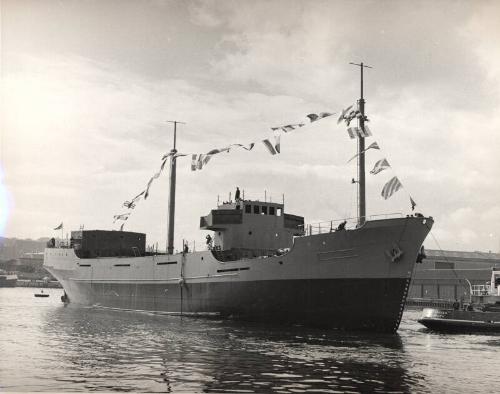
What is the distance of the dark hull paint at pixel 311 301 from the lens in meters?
25.5

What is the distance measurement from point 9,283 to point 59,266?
303 feet

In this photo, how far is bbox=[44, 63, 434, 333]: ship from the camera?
25.3 metres

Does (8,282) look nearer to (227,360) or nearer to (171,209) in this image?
(171,209)

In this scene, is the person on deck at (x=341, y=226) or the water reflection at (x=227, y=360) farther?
the person on deck at (x=341, y=226)

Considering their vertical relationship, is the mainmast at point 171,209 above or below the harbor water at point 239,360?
above

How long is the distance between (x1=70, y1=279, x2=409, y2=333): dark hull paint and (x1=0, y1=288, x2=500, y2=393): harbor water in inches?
37.2

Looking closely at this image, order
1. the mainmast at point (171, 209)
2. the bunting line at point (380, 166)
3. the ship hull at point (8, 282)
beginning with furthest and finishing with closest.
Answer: the ship hull at point (8, 282), the mainmast at point (171, 209), the bunting line at point (380, 166)

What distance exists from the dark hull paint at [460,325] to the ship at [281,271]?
6.60m

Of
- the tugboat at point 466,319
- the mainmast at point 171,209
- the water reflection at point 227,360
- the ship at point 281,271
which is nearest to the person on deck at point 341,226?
the ship at point 281,271

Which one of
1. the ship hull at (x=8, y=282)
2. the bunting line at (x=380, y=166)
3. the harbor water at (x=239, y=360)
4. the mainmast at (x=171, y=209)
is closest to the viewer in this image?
the harbor water at (x=239, y=360)

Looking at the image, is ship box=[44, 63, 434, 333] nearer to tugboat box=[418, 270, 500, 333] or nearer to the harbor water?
the harbor water

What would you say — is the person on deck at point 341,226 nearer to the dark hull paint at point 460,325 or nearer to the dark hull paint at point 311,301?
the dark hull paint at point 311,301

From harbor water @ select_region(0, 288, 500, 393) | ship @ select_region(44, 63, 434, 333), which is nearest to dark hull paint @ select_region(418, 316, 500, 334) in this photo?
harbor water @ select_region(0, 288, 500, 393)

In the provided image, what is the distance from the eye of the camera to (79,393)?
12.2 metres
